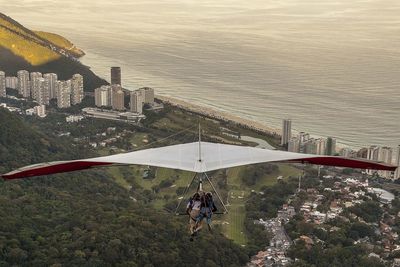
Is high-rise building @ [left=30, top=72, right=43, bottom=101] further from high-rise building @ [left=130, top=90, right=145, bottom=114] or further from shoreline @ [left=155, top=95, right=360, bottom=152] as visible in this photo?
shoreline @ [left=155, top=95, right=360, bottom=152]

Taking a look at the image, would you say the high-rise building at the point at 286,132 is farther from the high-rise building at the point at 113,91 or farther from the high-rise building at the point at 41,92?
the high-rise building at the point at 41,92

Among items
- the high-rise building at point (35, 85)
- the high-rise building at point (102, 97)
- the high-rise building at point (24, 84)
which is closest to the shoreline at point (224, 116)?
the high-rise building at point (102, 97)

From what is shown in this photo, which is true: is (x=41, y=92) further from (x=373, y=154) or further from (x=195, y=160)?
(x=195, y=160)

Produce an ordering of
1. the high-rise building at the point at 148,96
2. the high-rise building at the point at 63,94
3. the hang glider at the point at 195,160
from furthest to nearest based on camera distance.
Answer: the high-rise building at the point at 63,94
the high-rise building at the point at 148,96
the hang glider at the point at 195,160

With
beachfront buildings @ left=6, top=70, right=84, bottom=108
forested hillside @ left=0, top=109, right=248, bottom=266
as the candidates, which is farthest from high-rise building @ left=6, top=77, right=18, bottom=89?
forested hillside @ left=0, top=109, right=248, bottom=266

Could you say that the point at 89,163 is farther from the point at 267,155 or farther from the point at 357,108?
the point at 357,108

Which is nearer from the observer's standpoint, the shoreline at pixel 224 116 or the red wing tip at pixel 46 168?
the red wing tip at pixel 46 168

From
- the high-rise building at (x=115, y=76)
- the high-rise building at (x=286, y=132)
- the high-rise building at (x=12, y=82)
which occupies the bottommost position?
the high-rise building at (x=286, y=132)
